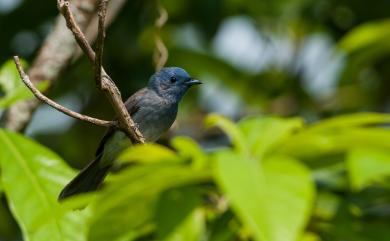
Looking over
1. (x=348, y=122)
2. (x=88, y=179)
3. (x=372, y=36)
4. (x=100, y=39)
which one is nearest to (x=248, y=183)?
(x=348, y=122)

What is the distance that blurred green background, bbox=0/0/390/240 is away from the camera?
618cm

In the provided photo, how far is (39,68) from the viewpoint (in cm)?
479

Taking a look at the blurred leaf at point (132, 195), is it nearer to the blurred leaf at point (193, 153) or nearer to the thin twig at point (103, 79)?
the blurred leaf at point (193, 153)

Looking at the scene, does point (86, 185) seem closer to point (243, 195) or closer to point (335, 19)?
point (335, 19)

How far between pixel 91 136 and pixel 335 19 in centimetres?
205

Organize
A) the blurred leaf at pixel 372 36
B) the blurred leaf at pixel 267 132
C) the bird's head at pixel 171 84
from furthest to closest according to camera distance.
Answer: the bird's head at pixel 171 84 < the blurred leaf at pixel 372 36 < the blurred leaf at pixel 267 132

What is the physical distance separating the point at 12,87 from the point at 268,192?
213 centimetres

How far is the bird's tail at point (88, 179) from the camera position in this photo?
4.99 meters

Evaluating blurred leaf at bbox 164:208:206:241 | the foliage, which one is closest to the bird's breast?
the foliage

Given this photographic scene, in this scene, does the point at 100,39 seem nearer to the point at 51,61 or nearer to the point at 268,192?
the point at 268,192

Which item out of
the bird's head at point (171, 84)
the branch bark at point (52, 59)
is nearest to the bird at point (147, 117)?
the bird's head at point (171, 84)

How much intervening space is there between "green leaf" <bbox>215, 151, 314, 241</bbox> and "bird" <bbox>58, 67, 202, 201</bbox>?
2.99 meters

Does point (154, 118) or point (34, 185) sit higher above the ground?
point (34, 185)

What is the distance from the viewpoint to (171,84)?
5617 millimetres
